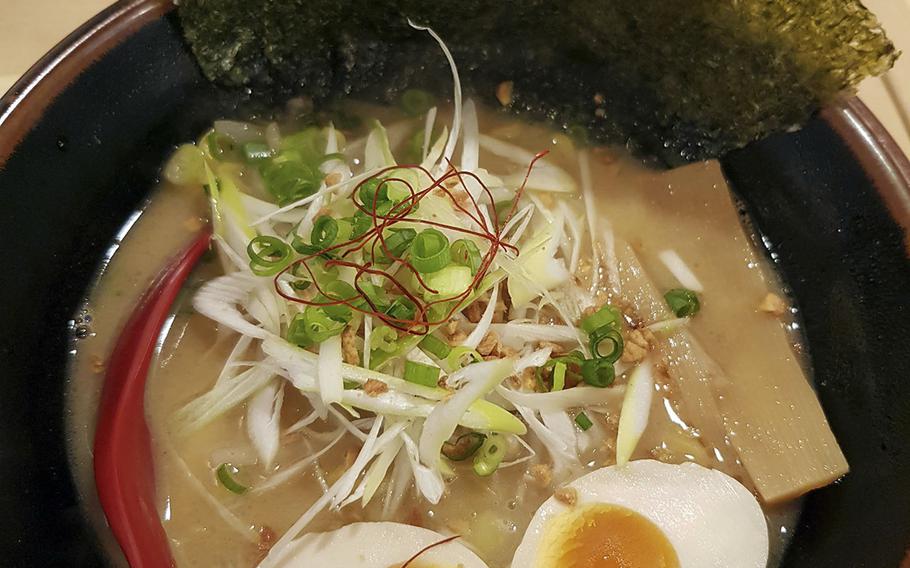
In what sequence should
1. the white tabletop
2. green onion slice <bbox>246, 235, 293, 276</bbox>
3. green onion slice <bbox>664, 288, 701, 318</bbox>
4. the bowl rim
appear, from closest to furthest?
1. the bowl rim
2. green onion slice <bbox>246, 235, 293, 276</bbox>
3. green onion slice <bbox>664, 288, 701, 318</bbox>
4. the white tabletop

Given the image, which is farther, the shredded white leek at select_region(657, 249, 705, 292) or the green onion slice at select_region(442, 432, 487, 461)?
A: the shredded white leek at select_region(657, 249, 705, 292)

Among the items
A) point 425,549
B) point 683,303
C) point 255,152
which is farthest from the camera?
point 255,152

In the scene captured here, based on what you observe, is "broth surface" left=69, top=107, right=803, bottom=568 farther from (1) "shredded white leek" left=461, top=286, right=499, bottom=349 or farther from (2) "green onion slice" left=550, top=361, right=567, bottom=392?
(1) "shredded white leek" left=461, top=286, right=499, bottom=349

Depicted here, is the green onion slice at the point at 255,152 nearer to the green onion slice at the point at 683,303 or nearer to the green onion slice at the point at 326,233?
the green onion slice at the point at 326,233

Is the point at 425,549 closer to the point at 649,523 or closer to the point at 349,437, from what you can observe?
the point at 349,437

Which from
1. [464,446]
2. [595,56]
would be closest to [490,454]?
[464,446]

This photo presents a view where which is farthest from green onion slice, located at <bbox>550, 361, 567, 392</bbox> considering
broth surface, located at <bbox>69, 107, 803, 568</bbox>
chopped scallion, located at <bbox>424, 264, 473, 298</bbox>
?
chopped scallion, located at <bbox>424, 264, 473, 298</bbox>

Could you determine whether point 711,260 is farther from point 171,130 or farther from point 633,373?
point 171,130

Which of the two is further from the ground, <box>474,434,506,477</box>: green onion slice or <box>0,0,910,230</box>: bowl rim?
<box>0,0,910,230</box>: bowl rim
